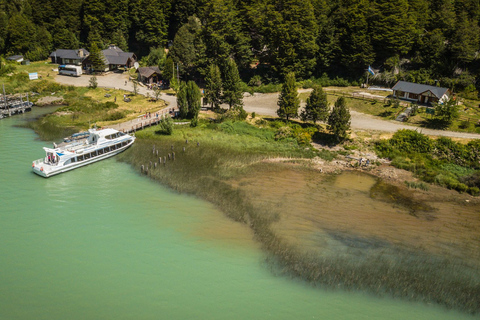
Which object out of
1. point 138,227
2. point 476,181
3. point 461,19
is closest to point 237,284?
point 138,227

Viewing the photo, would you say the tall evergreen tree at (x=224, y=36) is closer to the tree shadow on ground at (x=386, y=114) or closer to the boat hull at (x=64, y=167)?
the tree shadow on ground at (x=386, y=114)

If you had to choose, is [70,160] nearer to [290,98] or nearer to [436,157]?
[290,98]

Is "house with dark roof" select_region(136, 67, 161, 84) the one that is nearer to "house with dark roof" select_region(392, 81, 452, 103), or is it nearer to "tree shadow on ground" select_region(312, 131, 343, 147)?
"tree shadow on ground" select_region(312, 131, 343, 147)

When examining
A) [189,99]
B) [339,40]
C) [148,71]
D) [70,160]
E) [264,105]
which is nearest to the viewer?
[70,160]

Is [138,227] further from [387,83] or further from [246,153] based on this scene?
[387,83]

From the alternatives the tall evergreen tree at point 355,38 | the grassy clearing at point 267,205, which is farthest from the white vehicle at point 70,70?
the tall evergreen tree at point 355,38

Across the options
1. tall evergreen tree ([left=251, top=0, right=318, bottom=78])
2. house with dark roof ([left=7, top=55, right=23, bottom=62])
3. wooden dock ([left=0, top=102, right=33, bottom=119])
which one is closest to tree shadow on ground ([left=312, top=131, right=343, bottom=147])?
tall evergreen tree ([left=251, top=0, right=318, bottom=78])

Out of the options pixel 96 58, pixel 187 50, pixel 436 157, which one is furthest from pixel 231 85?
pixel 96 58
